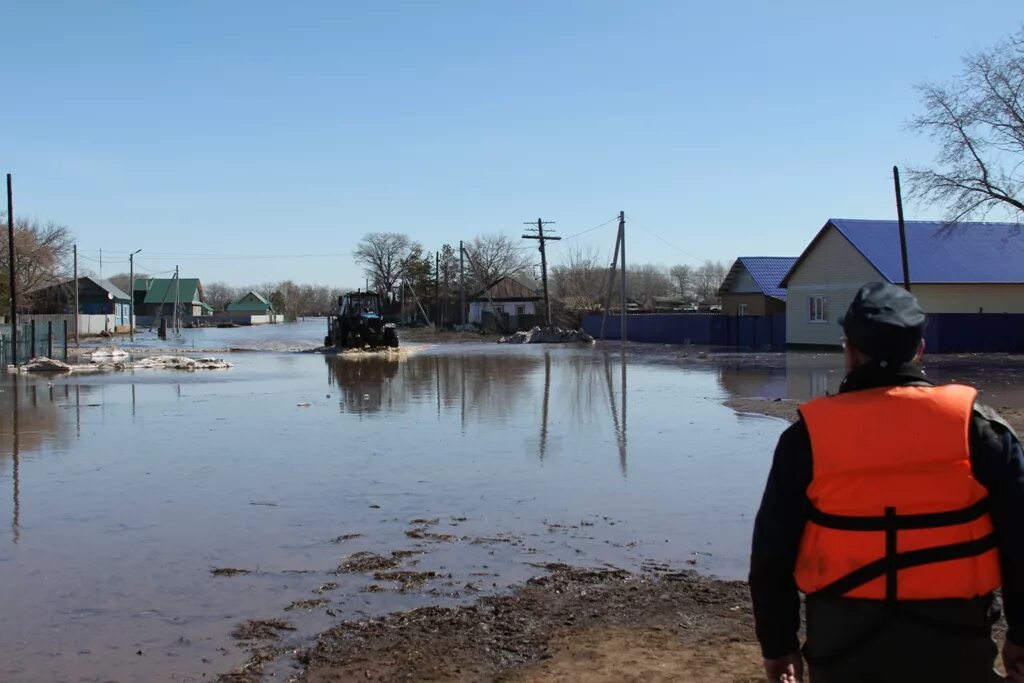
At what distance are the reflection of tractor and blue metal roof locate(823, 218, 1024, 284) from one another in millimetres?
18933

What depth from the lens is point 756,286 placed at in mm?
54406

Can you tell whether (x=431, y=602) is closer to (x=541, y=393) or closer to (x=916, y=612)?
(x=916, y=612)

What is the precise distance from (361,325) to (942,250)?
80.8ft

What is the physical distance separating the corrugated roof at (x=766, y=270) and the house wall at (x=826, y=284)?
25.7ft

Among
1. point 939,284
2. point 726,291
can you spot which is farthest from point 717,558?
point 726,291

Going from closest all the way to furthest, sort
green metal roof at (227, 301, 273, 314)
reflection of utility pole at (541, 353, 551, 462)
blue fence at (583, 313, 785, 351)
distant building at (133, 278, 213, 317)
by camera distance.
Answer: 1. reflection of utility pole at (541, 353, 551, 462)
2. blue fence at (583, 313, 785, 351)
3. distant building at (133, 278, 213, 317)
4. green metal roof at (227, 301, 273, 314)

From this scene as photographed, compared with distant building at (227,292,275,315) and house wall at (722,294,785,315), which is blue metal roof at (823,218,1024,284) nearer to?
house wall at (722,294,785,315)

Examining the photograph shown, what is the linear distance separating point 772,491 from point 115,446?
12855mm

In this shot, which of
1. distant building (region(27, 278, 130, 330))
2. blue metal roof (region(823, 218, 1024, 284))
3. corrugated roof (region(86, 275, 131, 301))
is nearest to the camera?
blue metal roof (region(823, 218, 1024, 284))

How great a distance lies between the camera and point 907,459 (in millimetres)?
2738

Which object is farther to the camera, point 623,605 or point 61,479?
point 61,479

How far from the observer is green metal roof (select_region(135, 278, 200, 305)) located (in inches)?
5202

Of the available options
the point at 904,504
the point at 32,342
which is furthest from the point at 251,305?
the point at 904,504

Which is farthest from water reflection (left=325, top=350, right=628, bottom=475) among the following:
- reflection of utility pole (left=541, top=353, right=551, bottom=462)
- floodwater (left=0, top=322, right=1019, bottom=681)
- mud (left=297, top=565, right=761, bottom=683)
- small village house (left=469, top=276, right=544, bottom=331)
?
small village house (left=469, top=276, right=544, bottom=331)
